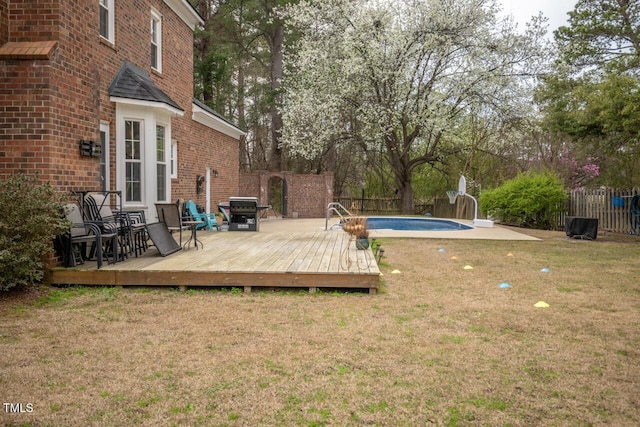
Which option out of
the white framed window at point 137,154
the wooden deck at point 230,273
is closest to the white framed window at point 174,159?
the white framed window at point 137,154

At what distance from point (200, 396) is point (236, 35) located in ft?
79.4

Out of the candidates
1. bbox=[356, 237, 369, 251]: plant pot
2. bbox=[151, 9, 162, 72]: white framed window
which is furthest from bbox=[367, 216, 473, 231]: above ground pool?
bbox=[356, 237, 369, 251]: plant pot

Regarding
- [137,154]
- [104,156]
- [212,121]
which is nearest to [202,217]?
[137,154]

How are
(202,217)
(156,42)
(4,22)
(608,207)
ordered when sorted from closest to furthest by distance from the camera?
(4,22) → (156,42) → (202,217) → (608,207)

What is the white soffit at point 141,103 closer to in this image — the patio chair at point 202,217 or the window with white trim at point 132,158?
the window with white trim at point 132,158

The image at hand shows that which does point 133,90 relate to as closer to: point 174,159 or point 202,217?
point 174,159

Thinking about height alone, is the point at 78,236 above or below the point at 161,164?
below

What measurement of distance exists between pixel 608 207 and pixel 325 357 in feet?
47.3

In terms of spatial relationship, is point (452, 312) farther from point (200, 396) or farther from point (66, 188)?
point (66, 188)

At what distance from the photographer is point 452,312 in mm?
4855

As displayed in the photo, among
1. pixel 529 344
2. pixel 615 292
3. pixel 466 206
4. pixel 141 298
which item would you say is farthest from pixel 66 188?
pixel 466 206

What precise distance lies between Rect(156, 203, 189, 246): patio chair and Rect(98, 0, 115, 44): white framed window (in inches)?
138

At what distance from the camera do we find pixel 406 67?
18703 millimetres

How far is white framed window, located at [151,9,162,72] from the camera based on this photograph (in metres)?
10.8
